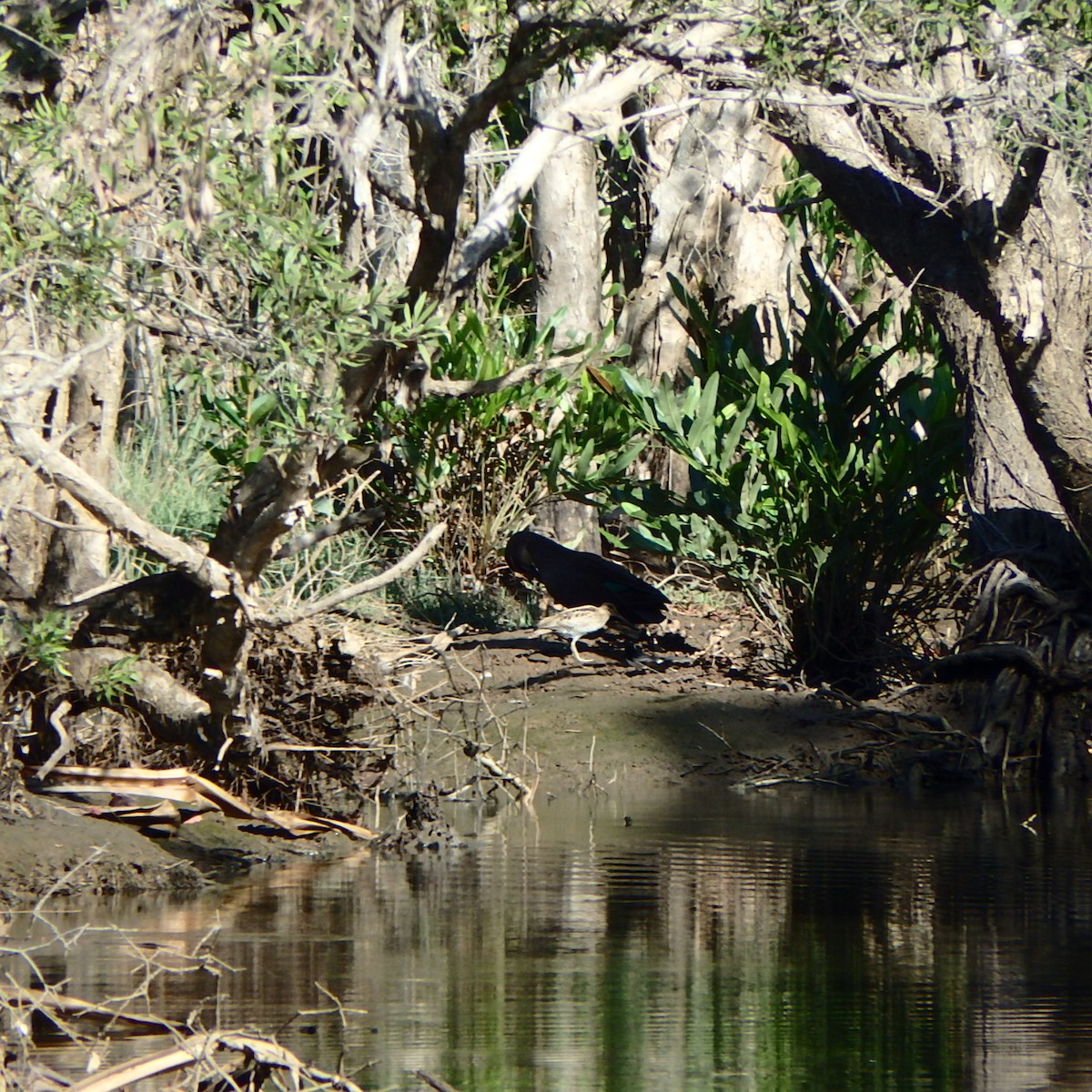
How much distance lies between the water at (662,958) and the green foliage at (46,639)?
0.98m

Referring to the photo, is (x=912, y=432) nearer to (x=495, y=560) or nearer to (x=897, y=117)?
(x=897, y=117)

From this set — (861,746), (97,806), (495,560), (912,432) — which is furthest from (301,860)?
(495,560)

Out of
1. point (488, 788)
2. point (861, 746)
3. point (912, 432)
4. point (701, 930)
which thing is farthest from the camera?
point (912, 432)

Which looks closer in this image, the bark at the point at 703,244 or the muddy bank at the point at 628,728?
the muddy bank at the point at 628,728

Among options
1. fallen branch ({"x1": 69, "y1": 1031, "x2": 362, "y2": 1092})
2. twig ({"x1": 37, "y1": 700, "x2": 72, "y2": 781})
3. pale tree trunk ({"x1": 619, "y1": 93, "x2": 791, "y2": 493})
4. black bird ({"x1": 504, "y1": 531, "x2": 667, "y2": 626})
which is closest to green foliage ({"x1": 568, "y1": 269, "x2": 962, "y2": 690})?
black bird ({"x1": 504, "y1": 531, "x2": 667, "y2": 626})

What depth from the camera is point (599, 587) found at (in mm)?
12734

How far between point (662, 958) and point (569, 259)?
10300 millimetres

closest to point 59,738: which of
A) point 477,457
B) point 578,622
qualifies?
point 578,622

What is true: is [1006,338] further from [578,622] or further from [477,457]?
[477,457]

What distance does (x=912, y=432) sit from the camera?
39.6 ft

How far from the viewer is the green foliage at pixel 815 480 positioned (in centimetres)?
1177

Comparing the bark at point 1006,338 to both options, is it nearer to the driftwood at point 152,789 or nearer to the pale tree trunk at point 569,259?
the pale tree trunk at point 569,259

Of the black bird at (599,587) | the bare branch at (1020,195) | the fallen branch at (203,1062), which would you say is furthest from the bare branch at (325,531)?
the black bird at (599,587)

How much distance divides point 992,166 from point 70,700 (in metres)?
6.24
